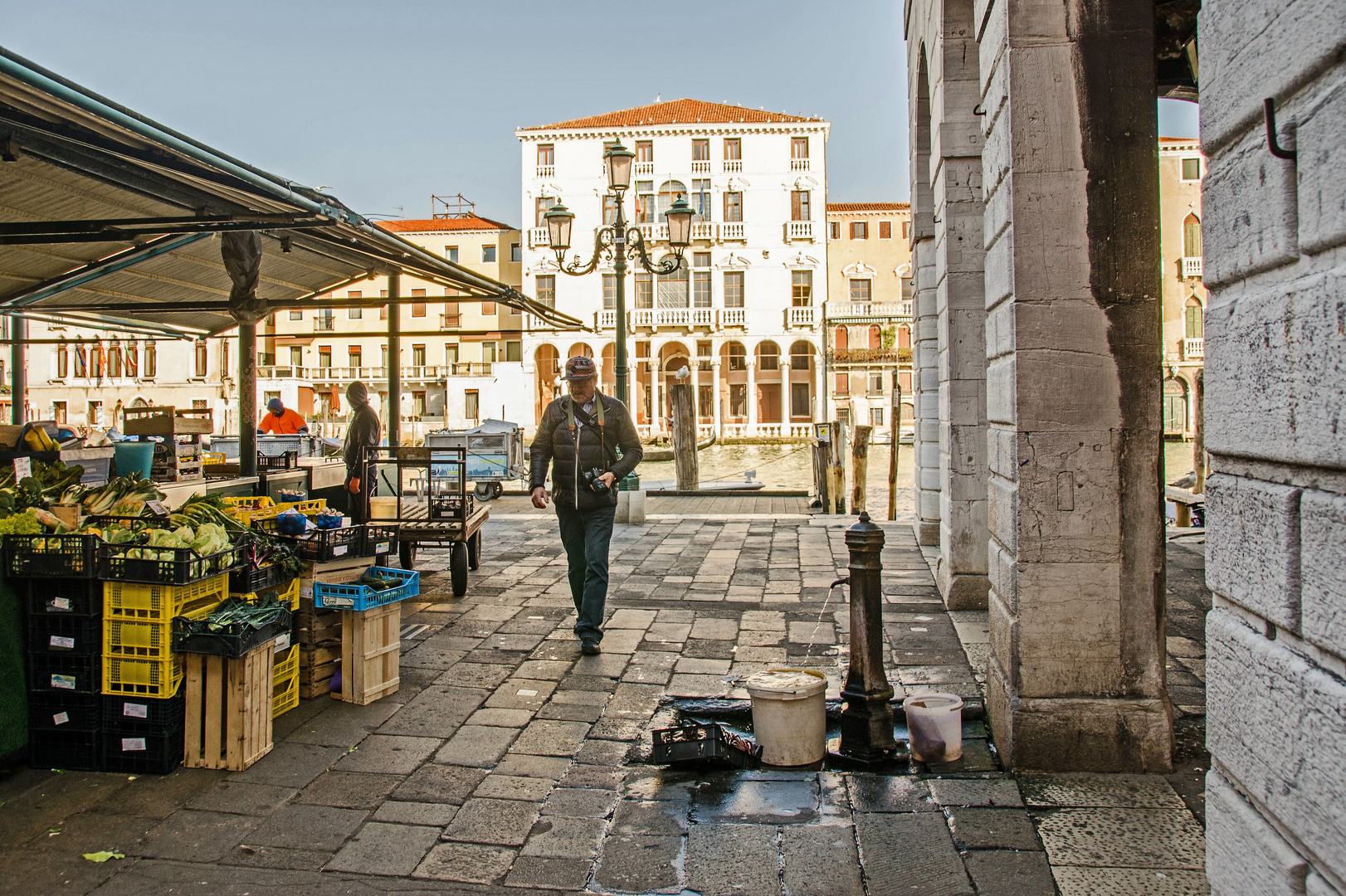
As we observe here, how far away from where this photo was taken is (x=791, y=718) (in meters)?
3.65

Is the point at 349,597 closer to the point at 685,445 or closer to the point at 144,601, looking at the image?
the point at 144,601

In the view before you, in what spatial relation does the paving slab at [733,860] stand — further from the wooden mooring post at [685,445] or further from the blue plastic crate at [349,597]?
the wooden mooring post at [685,445]

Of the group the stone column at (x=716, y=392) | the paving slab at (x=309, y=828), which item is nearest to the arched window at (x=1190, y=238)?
the stone column at (x=716, y=392)

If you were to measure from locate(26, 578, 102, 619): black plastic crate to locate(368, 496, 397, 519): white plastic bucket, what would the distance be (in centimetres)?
353

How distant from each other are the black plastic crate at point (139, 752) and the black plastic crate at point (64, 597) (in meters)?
0.49

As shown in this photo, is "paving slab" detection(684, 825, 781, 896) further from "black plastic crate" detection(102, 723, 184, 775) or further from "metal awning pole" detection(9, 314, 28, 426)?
"metal awning pole" detection(9, 314, 28, 426)

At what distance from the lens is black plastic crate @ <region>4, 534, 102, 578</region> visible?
3.56 m

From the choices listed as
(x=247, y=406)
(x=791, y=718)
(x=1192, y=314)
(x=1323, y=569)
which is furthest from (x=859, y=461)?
(x=1192, y=314)

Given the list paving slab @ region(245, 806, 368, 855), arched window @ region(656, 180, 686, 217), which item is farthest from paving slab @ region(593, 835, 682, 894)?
arched window @ region(656, 180, 686, 217)

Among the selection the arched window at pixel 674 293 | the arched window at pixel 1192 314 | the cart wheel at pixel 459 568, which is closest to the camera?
the cart wheel at pixel 459 568

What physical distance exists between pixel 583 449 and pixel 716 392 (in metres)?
38.3

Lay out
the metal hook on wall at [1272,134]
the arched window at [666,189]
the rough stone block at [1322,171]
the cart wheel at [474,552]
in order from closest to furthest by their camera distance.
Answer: the rough stone block at [1322,171], the metal hook on wall at [1272,134], the cart wheel at [474,552], the arched window at [666,189]

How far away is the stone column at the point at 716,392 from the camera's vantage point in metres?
43.7

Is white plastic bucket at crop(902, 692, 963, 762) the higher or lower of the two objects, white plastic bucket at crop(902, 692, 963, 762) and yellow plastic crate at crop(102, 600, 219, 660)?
the lower
